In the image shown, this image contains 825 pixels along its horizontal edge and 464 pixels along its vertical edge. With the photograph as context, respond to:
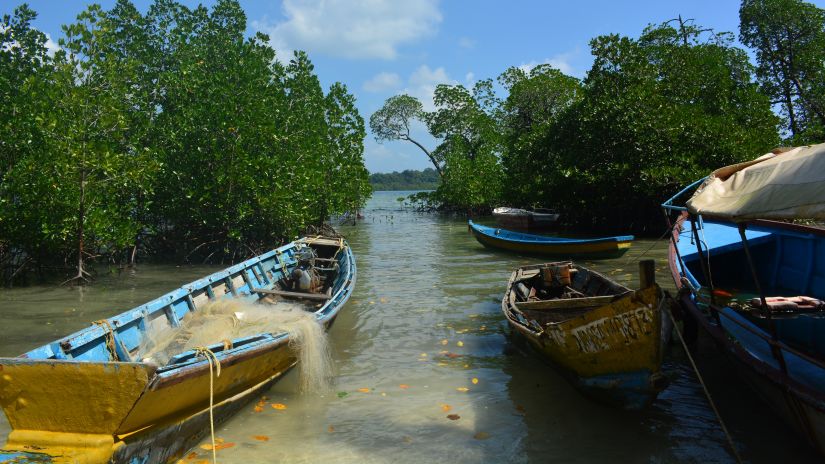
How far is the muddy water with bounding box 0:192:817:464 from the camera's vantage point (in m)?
4.82

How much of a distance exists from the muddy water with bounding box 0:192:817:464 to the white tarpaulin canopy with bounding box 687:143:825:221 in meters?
2.11

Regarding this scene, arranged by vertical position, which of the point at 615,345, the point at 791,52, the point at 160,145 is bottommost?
the point at 615,345

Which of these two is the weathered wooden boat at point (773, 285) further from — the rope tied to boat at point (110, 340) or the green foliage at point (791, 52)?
the green foliage at point (791, 52)

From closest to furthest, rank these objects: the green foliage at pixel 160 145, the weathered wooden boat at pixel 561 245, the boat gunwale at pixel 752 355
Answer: the boat gunwale at pixel 752 355
the green foliage at pixel 160 145
the weathered wooden boat at pixel 561 245

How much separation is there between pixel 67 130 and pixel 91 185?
1307 mm

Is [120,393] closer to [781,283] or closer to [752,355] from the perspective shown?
[752,355]

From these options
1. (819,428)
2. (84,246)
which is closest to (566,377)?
(819,428)

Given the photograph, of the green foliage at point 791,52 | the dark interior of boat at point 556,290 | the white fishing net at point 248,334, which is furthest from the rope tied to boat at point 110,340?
the green foliage at point 791,52

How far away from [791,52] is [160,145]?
29094 mm

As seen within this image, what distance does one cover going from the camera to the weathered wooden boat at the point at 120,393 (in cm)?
379

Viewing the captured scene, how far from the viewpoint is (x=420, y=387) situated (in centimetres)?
640

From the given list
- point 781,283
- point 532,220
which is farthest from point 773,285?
point 532,220

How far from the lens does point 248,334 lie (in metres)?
5.91

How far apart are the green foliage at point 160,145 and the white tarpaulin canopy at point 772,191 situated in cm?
1175
